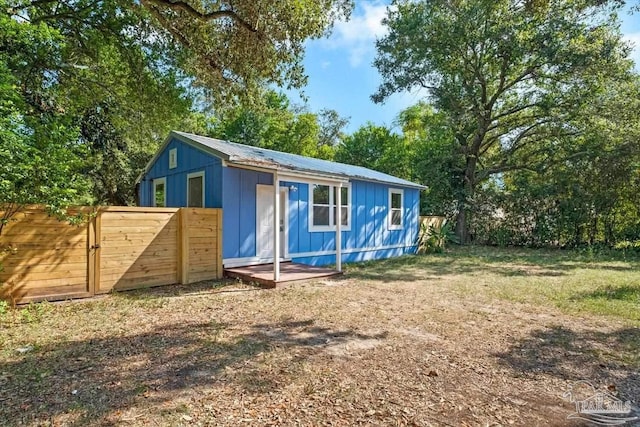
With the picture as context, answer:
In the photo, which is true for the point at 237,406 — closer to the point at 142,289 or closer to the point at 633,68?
the point at 142,289

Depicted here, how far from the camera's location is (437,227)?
15023mm

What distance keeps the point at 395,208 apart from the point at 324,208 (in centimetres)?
367

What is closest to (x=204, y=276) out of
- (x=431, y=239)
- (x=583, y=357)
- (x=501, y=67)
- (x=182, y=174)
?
(x=182, y=174)

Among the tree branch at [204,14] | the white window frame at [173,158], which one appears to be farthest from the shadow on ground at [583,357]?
the white window frame at [173,158]

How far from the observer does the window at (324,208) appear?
32.3 ft

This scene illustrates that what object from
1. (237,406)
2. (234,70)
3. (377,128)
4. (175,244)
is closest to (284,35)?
(234,70)

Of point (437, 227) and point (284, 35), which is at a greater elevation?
point (284, 35)

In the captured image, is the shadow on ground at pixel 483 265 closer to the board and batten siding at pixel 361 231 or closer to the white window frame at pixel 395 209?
the board and batten siding at pixel 361 231

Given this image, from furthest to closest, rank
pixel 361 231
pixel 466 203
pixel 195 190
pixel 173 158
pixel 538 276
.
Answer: pixel 466 203, pixel 361 231, pixel 173 158, pixel 195 190, pixel 538 276

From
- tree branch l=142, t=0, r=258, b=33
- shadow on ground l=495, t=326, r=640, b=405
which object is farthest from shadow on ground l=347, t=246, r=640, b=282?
tree branch l=142, t=0, r=258, b=33

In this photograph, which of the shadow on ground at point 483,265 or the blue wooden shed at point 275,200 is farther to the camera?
the shadow on ground at point 483,265

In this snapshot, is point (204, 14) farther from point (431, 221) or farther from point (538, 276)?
point (431, 221)

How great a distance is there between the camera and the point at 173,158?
998 centimetres

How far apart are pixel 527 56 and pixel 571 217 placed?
6.79m
